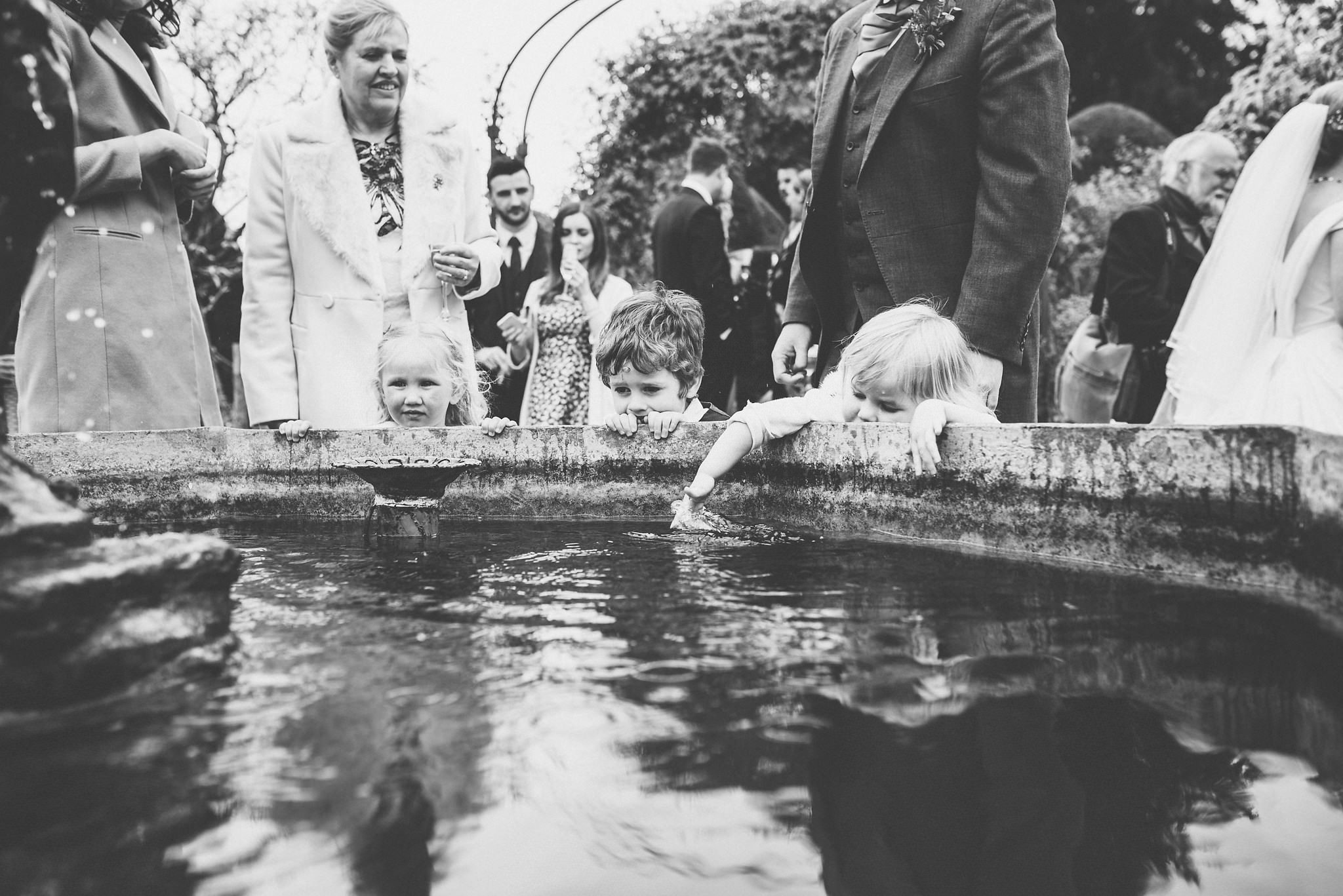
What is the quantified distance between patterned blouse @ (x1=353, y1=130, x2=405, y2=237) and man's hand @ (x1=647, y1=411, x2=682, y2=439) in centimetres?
137

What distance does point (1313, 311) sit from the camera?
369cm

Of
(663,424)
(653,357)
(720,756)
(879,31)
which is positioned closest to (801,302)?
(653,357)

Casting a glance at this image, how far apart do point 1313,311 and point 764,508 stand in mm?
2021

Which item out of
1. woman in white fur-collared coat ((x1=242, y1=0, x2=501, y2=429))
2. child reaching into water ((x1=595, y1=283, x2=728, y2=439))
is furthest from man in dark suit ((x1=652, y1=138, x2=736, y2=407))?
woman in white fur-collared coat ((x1=242, y1=0, x2=501, y2=429))

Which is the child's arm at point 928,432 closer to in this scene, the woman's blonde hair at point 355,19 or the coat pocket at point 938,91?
the coat pocket at point 938,91

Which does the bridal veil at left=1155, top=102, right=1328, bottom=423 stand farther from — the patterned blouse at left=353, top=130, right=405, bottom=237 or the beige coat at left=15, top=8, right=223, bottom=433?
the beige coat at left=15, top=8, right=223, bottom=433

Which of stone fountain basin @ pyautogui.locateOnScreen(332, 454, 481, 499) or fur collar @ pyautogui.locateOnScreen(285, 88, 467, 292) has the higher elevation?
fur collar @ pyautogui.locateOnScreen(285, 88, 467, 292)

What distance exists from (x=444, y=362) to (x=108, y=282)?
1.15 m

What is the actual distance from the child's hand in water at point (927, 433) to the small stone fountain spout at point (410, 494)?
1234 mm

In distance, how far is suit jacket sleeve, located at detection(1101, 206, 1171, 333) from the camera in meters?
5.38

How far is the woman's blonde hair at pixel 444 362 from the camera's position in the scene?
4035 millimetres

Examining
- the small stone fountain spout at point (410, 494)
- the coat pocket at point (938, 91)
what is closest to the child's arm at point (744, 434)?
the small stone fountain spout at point (410, 494)

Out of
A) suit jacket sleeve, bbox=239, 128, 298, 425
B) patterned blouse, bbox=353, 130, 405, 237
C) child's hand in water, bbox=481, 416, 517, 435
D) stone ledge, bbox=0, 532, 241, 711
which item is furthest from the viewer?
patterned blouse, bbox=353, 130, 405, 237

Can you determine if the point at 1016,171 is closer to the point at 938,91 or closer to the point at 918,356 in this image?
the point at 938,91
